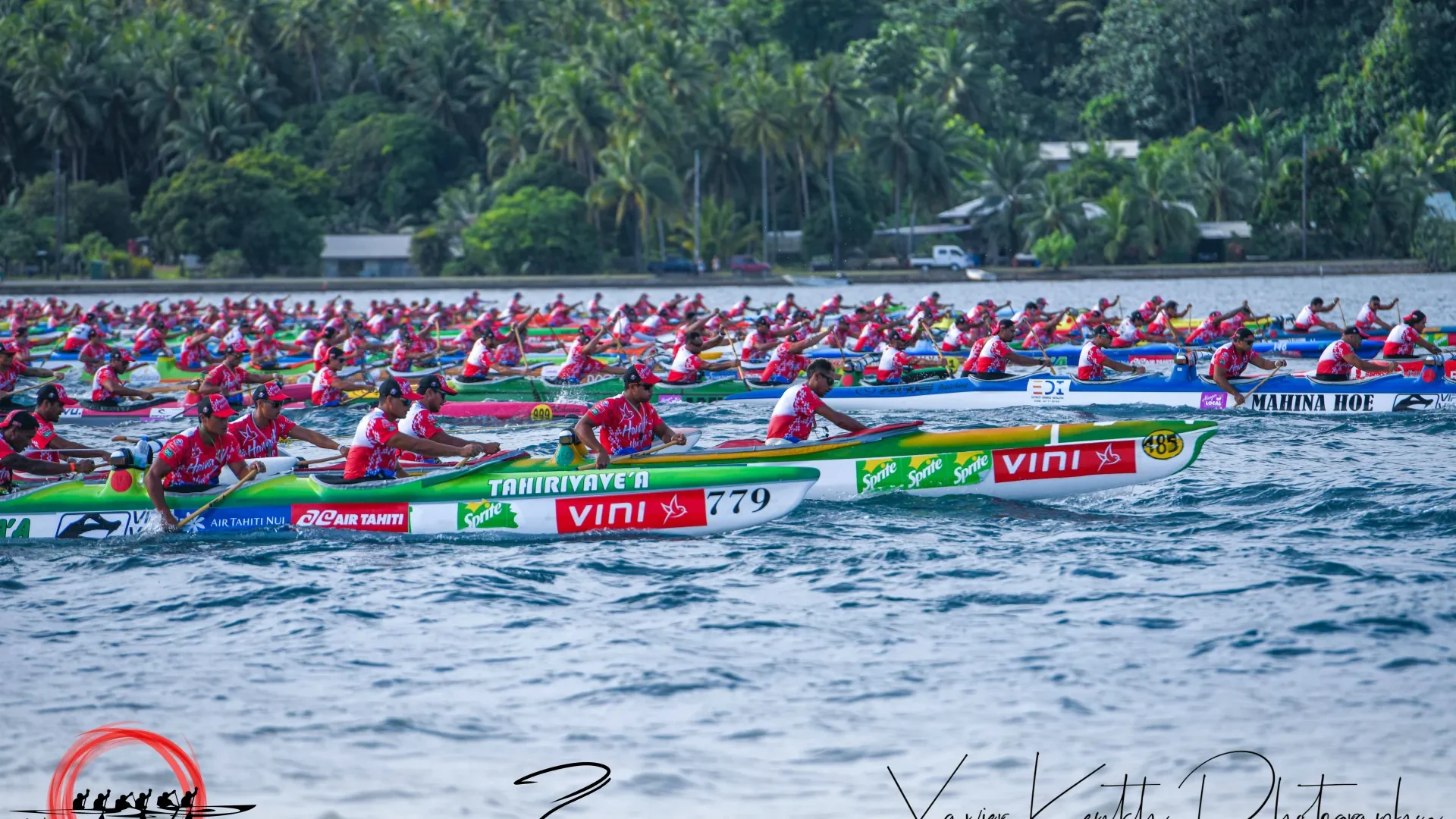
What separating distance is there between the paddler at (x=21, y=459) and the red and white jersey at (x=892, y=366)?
1507 cm

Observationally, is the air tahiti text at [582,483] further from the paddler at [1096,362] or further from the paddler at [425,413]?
the paddler at [1096,362]

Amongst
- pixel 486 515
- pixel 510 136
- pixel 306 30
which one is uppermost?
pixel 306 30

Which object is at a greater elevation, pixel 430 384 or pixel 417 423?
pixel 430 384

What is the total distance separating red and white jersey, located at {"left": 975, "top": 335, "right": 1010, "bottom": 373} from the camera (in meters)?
27.2

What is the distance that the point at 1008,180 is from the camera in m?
94.8

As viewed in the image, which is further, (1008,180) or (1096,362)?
(1008,180)

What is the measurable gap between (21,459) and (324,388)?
11.9 m

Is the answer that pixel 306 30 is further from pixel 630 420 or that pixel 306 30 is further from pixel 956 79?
pixel 630 420

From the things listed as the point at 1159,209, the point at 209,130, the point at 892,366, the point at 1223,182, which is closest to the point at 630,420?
the point at 892,366

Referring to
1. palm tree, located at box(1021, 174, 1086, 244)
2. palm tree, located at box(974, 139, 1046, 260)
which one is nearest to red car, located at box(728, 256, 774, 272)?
palm tree, located at box(974, 139, 1046, 260)

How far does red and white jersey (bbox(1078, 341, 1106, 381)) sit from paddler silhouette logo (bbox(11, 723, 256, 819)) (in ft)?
63.6

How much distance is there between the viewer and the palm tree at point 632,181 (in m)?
88.8

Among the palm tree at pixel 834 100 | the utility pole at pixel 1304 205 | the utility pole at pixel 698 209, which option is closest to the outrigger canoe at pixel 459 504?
the utility pole at pixel 698 209

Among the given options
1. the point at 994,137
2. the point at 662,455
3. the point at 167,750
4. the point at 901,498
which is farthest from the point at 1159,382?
the point at 994,137
